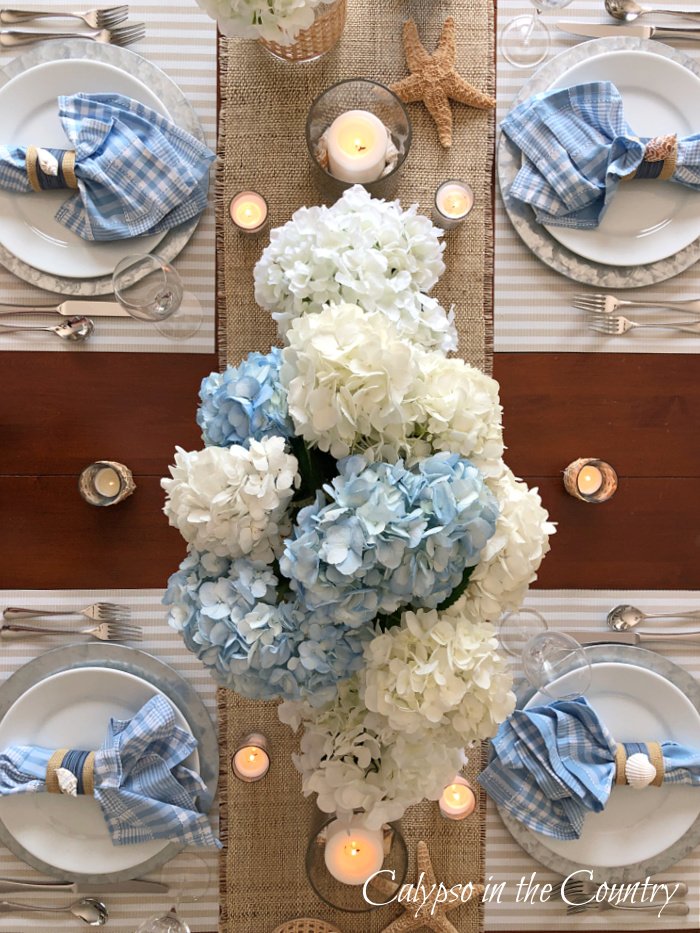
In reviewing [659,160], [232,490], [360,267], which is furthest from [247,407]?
[659,160]

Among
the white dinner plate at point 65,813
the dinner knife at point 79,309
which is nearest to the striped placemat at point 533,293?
the dinner knife at point 79,309

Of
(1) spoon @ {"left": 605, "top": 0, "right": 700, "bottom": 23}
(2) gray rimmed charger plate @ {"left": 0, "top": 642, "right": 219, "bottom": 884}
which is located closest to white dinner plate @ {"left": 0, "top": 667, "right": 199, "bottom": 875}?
(2) gray rimmed charger plate @ {"left": 0, "top": 642, "right": 219, "bottom": 884}

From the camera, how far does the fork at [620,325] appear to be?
1.35m

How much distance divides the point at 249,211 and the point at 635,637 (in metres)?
0.96

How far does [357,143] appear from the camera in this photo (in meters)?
1.18

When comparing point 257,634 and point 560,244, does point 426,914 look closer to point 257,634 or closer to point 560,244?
point 257,634

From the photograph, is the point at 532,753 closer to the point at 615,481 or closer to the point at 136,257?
the point at 615,481

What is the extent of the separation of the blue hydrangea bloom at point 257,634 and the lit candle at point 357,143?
663mm

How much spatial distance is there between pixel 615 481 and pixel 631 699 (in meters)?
0.36

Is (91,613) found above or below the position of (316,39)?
below

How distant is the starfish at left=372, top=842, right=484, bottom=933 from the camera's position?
4.22 ft

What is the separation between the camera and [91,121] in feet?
4.21

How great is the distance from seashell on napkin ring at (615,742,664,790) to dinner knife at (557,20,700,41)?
1.18 meters

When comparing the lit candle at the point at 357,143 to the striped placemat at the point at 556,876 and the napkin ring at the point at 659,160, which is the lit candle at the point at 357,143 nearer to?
the napkin ring at the point at 659,160
